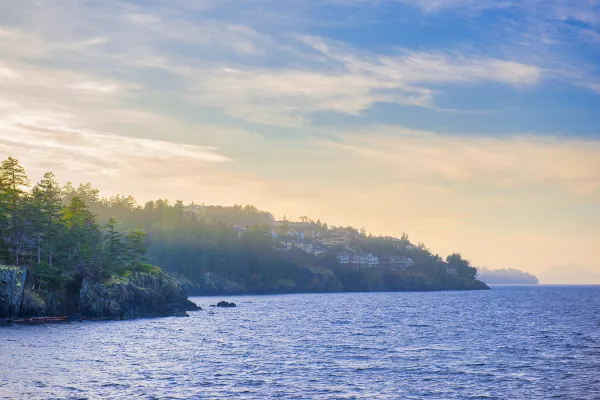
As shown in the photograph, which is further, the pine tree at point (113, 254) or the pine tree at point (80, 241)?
the pine tree at point (113, 254)

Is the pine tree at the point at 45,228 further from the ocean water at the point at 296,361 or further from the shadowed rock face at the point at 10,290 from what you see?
the ocean water at the point at 296,361

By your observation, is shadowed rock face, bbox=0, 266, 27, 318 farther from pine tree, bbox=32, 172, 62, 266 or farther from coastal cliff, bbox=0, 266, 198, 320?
pine tree, bbox=32, 172, 62, 266

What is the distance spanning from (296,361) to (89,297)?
209 ft

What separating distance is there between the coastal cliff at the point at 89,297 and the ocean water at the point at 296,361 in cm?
1064

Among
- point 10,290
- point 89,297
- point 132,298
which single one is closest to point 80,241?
point 89,297

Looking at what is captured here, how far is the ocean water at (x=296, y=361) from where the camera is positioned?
4644 cm

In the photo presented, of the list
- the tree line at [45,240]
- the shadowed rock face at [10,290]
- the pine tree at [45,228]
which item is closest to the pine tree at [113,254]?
the tree line at [45,240]

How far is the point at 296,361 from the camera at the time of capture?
62469 millimetres

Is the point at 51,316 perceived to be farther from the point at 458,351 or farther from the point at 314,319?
the point at 458,351

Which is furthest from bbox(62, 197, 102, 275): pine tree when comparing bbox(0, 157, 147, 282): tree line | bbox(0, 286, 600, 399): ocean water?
bbox(0, 286, 600, 399): ocean water

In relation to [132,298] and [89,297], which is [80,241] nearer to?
[89,297]

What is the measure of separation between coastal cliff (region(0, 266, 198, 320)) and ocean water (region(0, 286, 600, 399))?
10.6 meters

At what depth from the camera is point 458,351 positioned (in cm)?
7106

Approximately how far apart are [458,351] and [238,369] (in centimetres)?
2970
